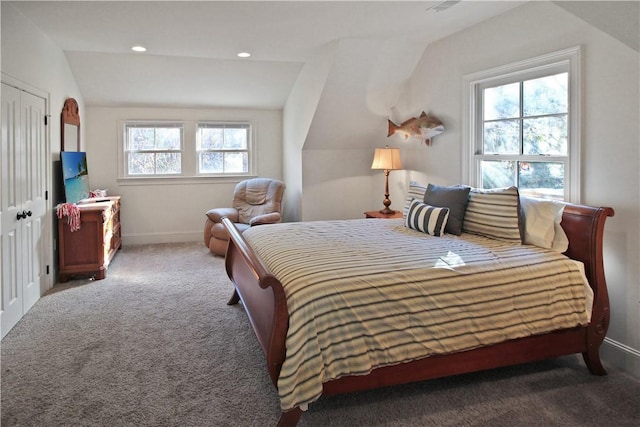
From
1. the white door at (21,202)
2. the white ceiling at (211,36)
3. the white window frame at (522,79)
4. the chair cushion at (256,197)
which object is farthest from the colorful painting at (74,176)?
the white window frame at (522,79)

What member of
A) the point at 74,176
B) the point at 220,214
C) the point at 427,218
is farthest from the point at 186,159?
the point at 427,218

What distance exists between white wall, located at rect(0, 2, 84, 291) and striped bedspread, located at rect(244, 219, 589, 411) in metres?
2.52

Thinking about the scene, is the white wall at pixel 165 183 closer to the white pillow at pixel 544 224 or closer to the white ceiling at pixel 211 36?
the white ceiling at pixel 211 36

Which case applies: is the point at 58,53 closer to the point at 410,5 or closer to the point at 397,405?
the point at 410,5

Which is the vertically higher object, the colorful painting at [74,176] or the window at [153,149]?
the window at [153,149]

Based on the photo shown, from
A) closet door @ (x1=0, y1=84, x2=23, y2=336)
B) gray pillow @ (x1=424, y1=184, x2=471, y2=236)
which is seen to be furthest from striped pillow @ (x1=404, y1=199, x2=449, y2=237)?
closet door @ (x1=0, y1=84, x2=23, y2=336)

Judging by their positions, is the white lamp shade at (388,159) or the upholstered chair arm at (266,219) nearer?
the white lamp shade at (388,159)

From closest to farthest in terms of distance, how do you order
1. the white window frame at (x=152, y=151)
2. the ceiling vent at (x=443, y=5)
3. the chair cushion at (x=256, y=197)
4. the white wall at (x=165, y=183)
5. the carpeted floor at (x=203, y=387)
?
→ the carpeted floor at (x=203, y=387) → the ceiling vent at (x=443, y=5) → the chair cushion at (x=256, y=197) → the white wall at (x=165, y=183) → the white window frame at (x=152, y=151)

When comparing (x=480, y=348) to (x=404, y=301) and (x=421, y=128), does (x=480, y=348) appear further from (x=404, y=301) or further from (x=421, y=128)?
(x=421, y=128)

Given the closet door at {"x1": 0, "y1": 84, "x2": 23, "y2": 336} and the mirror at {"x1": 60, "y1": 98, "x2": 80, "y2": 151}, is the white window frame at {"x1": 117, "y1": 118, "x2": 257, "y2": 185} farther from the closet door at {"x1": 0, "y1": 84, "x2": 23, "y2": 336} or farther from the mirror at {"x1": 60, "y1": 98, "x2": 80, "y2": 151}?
the closet door at {"x1": 0, "y1": 84, "x2": 23, "y2": 336}

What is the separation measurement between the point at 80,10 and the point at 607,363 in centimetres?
452

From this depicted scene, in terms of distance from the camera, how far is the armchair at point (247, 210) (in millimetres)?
5684

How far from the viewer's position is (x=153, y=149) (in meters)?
6.61

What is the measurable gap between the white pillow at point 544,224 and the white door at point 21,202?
3.64m
